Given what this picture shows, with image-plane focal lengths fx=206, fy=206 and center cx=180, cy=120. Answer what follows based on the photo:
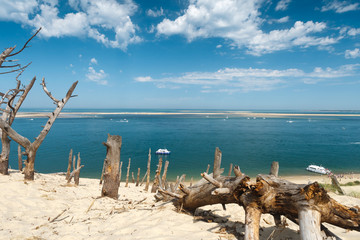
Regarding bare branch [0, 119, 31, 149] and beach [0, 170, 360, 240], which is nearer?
beach [0, 170, 360, 240]

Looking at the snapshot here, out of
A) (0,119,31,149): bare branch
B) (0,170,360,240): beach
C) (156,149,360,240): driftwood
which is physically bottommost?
(0,170,360,240): beach

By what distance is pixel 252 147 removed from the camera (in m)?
35.3

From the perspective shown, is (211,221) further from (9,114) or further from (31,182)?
(9,114)

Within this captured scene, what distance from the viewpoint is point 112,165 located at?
7785 millimetres

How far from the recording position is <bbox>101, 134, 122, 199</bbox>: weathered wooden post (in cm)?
776

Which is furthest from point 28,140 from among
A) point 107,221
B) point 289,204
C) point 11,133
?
point 289,204

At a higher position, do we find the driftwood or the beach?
the driftwood

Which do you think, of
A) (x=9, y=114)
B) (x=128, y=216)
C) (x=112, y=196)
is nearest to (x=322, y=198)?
(x=128, y=216)

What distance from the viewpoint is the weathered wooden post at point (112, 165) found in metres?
7.76

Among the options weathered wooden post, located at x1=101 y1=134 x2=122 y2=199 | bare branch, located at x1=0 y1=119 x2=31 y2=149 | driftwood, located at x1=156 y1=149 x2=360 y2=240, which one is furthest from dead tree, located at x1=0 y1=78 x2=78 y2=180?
driftwood, located at x1=156 y1=149 x2=360 y2=240

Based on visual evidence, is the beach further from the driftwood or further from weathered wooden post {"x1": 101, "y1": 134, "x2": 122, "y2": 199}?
weathered wooden post {"x1": 101, "y1": 134, "x2": 122, "y2": 199}

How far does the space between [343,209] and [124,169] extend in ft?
69.9

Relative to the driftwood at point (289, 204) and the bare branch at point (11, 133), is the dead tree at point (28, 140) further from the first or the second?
the driftwood at point (289, 204)

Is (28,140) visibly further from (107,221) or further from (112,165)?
(107,221)
